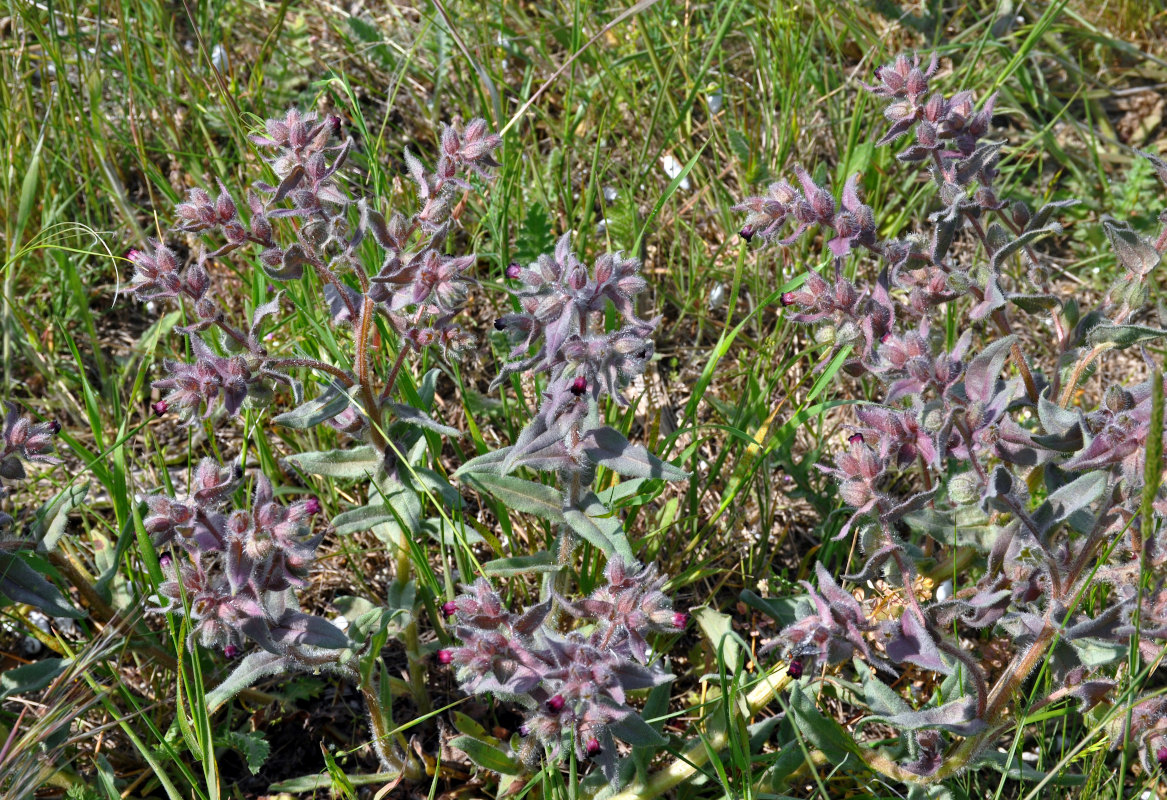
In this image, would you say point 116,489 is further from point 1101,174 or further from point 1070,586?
point 1101,174

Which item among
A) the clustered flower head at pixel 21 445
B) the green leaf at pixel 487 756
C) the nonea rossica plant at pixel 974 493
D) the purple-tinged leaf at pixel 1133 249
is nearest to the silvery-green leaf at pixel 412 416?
the green leaf at pixel 487 756

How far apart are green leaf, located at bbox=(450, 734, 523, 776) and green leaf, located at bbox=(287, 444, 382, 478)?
818mm

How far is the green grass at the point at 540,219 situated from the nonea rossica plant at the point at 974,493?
24 centimetres

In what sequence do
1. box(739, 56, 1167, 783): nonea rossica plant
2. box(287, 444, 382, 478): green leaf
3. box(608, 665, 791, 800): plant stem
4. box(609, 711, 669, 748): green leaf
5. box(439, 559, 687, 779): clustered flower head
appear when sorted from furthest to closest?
box(287, 444, 382, 478): green leaf
box(608, 665, 791, 800): plant stem
box(609, 711, 669, 748): green leaf
box(739, 56, 1167, 783): nonea rossica plant
box(439, 559, 687, 779): clustered flower head

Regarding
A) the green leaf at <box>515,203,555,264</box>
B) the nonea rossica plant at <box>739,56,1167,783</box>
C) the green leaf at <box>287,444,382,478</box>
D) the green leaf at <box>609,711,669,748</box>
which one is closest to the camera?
the nonea rossica plant at <box>739,56,1167,783</box>

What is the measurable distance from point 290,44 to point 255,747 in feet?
11.3

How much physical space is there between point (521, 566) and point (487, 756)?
1.74 feet

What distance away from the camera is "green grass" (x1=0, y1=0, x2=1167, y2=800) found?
3.37 meters

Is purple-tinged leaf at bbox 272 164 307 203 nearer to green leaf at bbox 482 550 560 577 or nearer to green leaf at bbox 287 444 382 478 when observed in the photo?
green leaf at bbox 287 444 382 478

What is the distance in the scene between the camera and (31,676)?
10.1 feet

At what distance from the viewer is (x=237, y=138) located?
13.2 ft

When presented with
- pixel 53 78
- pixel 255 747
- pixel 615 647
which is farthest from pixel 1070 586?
pixel 53 78

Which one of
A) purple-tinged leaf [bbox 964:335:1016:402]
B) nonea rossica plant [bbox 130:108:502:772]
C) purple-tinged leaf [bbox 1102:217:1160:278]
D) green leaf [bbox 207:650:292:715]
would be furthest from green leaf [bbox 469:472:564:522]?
purple-tinged leaf [bbox 1102:217:1160:278]

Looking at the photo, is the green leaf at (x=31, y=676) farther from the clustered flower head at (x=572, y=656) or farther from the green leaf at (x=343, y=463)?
the clustered flower head at (x=572, y=656)
